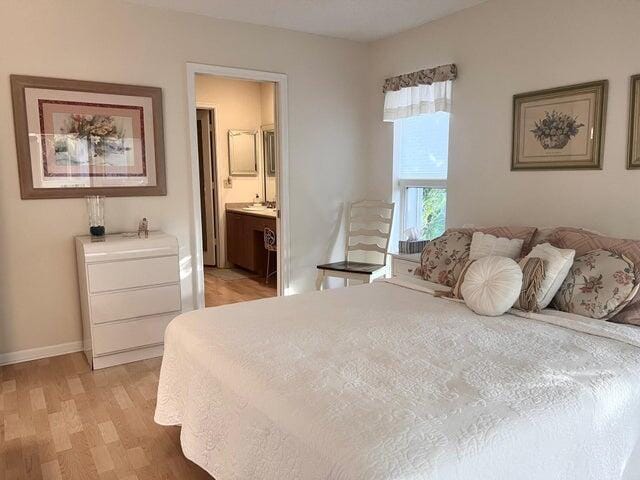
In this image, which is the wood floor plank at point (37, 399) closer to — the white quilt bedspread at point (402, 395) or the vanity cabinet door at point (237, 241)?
the white quilt bedspread at point (402, 395)

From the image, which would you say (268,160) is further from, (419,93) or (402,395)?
(402,395)

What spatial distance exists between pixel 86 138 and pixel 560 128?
10.1ft

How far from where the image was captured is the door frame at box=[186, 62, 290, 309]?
3.59m

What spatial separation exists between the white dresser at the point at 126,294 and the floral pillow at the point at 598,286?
2.39 metres

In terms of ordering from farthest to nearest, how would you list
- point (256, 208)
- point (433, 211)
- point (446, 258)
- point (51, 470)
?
point (256, 208) < point (433, 211) < point (446, 258) < point (51, 470)

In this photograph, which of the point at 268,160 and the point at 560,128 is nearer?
the point at 560,128

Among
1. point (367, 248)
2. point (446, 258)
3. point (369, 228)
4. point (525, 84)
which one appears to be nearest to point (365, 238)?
point (369, 228)

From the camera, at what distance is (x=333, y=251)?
4.45m

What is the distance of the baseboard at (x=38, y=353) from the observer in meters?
3.15

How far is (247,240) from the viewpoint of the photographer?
5.64 m

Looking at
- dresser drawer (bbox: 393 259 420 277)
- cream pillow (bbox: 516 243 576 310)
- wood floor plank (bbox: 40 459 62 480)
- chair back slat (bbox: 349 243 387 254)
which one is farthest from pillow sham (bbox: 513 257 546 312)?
wood floor plank (bbox: 40 459 62 480)

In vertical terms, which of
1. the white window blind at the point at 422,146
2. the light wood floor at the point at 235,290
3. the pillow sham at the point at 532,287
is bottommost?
the light wood floor at the point at 235,290

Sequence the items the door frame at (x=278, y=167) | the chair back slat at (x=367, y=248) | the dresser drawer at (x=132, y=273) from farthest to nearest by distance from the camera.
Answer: the chair back slat at (x=367, y=248)
the door frame at (x=278, y=167)
the dresser drawer at (x=132, y=273)

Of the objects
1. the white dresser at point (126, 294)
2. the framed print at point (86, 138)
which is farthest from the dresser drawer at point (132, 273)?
the framed print at point (86, 138)
